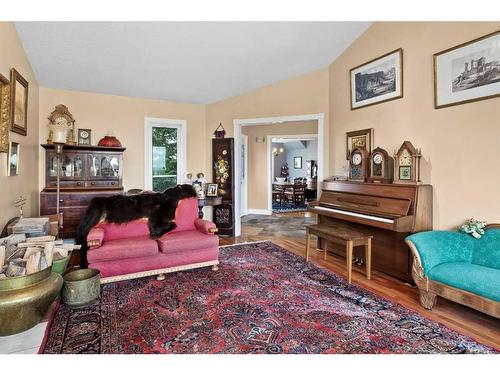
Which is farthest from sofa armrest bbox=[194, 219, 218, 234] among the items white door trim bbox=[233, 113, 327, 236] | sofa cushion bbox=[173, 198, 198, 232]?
white door trim bbox=[233, 113, 327, 236]

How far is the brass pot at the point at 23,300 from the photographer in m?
1.90

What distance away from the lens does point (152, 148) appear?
5559mm

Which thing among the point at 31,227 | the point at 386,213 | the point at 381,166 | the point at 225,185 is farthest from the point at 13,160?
the point at 381,166

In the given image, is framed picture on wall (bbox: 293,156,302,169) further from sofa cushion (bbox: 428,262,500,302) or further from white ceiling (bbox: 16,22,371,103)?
sofa cushion (bbox: 428,262,500,302)

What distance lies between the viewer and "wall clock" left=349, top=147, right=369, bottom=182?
3855mm

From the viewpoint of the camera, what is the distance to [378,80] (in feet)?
12.6

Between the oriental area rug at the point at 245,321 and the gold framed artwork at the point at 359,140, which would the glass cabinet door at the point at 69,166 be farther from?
the gold framed artwork at the point at 359,140

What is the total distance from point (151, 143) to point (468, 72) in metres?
4.80

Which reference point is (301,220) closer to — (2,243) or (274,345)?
(274,345)

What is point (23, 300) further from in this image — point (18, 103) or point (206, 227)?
point (18, 103)

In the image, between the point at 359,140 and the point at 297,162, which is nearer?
the point at 359,140

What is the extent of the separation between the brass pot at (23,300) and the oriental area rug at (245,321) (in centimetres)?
20
